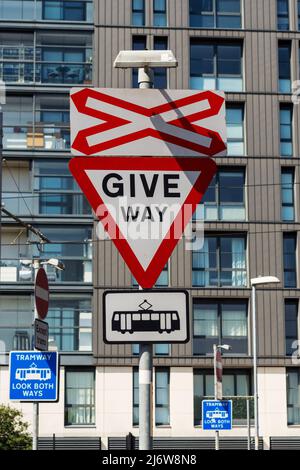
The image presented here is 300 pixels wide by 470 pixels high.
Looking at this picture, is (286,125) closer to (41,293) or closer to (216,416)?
(216,416)

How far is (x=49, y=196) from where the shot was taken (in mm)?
48906

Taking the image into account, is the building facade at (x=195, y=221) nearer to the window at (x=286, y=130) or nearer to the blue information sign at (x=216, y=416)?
the window at (x=286, y=130)

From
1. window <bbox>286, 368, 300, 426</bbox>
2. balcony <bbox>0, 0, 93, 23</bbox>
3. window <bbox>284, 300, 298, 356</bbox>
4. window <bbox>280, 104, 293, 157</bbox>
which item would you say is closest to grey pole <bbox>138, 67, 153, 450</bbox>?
window <bbox>284, 300, 298, 356</bbox>

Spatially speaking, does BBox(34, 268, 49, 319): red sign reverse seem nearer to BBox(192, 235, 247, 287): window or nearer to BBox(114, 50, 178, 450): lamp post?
BBox(114, 50, 178, 450): lamp post

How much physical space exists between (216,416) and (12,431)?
1742 centimetres

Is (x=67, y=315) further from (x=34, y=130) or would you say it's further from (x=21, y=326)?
(x=34, y=130)

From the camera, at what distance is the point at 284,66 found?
168 ft

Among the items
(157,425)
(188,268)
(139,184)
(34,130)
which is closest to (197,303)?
(188,268)

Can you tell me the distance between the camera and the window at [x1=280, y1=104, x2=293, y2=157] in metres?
50.5

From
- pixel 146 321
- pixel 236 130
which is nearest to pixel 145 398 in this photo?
pixel 146 321

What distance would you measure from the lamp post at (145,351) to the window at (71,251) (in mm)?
42184

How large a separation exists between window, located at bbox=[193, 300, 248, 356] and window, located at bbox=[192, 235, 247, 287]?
103cm

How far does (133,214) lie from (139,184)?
18cm

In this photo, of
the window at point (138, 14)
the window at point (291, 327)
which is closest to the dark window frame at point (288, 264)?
the window at point (291, 327)
